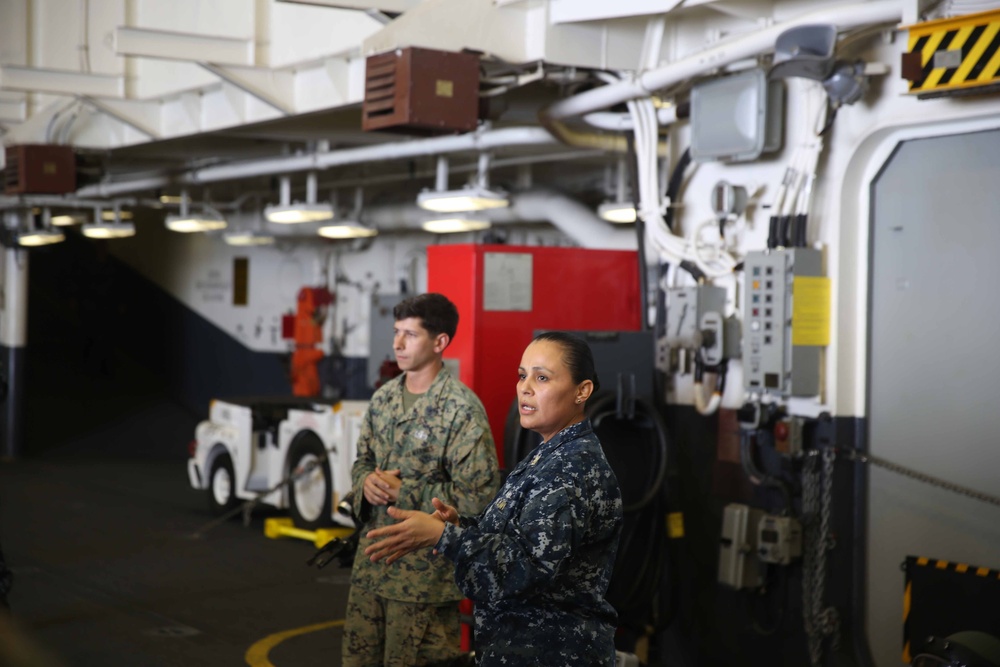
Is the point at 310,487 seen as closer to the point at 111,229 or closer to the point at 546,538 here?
the point at 111,229

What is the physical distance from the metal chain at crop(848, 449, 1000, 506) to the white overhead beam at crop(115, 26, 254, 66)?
5.44 m

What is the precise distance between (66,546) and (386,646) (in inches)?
237

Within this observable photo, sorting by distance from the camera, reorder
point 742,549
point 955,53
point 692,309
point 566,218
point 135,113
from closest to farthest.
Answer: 1. point 955,53
2. point 742,549
3. point 692,309
4. point 135,113
5. point 566,218

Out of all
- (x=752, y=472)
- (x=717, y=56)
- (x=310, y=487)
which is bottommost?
(x=310, y=487)

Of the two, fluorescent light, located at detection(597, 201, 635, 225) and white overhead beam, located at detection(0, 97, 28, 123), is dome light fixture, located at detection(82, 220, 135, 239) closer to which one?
white overhead beam, located at detection(0, 97, 28, 123)

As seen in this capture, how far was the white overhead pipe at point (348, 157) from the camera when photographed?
9.23 m

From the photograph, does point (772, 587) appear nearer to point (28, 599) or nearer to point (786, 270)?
point (786, 270)

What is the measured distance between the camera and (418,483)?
4.34 meters

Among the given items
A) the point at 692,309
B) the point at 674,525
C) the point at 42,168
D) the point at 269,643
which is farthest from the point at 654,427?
the point at 42,168

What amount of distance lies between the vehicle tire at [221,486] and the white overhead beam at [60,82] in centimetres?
361

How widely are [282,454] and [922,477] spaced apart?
6.54 metres

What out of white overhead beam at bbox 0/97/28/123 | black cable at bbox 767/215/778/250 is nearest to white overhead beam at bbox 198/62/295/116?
black cable at bbox 767/215/778/250

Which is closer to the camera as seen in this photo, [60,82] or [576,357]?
[576,357]

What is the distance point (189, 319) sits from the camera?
2070cm
